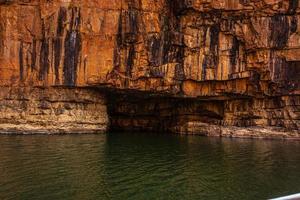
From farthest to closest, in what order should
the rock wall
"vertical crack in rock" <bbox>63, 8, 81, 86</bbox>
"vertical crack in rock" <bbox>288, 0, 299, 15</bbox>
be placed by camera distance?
"vertical crack in rock" <bbox>63, 8, 81, 86</bbox> < "vertical crack in rock" <bbox>288, 0, 299, 15</bbox> < the rock wall

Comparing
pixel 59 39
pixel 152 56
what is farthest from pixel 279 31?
pixel 59 39

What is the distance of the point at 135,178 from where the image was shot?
77.0 ft

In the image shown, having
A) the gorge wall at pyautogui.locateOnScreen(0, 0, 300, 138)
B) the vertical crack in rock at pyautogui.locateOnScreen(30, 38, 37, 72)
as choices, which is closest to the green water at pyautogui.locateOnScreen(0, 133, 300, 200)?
the gorge wall at pyautogui.locateOnScreen(0, 0, 300, 138)

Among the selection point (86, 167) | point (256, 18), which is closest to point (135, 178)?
point (86, 167)

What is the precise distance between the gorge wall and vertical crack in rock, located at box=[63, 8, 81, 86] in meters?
0.12

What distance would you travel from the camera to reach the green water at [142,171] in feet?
66.5

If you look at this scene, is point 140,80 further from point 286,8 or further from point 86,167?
point 86,167

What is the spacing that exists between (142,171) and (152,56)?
2716 centimetres

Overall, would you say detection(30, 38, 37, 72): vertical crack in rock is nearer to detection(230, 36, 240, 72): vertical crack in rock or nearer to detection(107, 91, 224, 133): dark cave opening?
detection(107, 91, 224, 133): dark cave opening

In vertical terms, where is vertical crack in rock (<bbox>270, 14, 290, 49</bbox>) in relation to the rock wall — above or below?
above

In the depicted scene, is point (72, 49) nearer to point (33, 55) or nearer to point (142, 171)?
point (33, 55)

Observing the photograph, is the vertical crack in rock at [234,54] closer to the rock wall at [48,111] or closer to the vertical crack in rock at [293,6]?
the vertical crack in rock at [293,6]

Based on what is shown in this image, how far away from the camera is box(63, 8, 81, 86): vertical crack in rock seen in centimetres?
4956

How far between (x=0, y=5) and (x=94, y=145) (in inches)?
877
